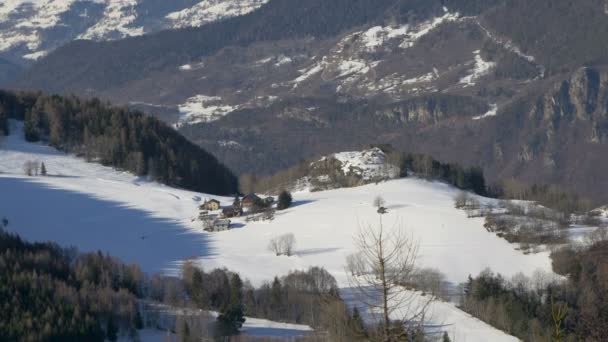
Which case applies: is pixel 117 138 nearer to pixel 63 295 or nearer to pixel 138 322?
pixel 63 295

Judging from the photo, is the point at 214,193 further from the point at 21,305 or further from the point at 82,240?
the point at 21,305

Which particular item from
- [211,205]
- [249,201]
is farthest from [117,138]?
[249,201]

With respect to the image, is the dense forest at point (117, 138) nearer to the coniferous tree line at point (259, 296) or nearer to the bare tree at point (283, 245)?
the bare tree at point (283, 245)

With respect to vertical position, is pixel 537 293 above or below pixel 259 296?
below

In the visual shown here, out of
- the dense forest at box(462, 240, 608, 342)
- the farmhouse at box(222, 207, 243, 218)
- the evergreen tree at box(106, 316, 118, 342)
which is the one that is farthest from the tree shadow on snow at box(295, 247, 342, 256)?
the evergreen tree at box(106, 316, 118, 342)

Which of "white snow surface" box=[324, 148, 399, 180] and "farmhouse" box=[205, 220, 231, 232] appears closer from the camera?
"farmhouse" box=[205, 220, 231, 232]

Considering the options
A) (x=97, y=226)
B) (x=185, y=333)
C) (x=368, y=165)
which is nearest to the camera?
(x=185, y=333)

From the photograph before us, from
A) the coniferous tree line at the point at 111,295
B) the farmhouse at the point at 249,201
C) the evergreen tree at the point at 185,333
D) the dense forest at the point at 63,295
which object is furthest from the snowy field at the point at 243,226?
the evergreen tree at the point at 185,333

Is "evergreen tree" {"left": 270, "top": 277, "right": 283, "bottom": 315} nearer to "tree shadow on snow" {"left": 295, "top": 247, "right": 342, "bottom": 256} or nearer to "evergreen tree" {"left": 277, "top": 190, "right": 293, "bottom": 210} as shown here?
"tree shadow on snow" {"left": 295, "top": 247, "right": 342, "bottom": 256}
